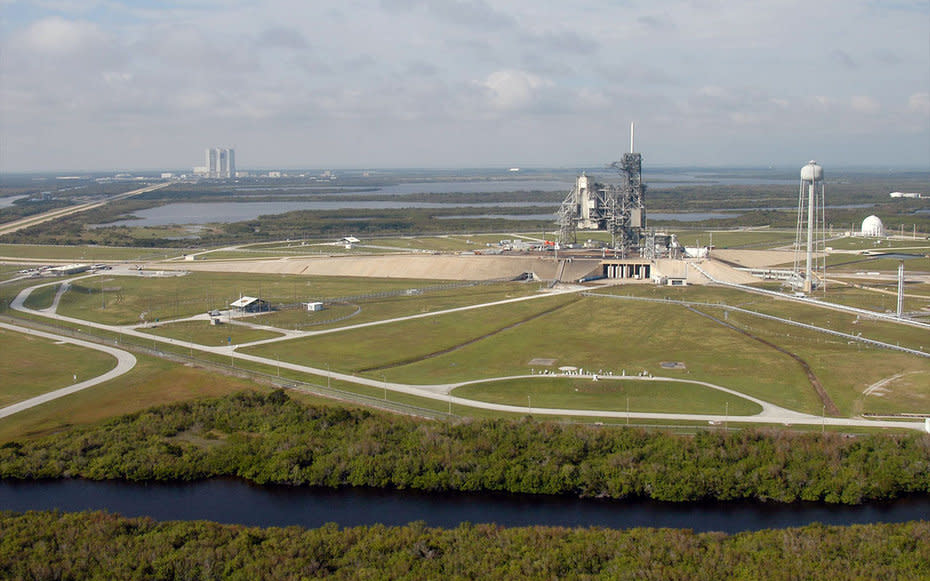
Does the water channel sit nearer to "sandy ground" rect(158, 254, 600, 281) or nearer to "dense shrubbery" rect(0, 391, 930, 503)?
"dense shrubbery" rect(0, 391, 930, 503)

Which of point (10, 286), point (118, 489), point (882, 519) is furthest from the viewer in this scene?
point (10, 286)

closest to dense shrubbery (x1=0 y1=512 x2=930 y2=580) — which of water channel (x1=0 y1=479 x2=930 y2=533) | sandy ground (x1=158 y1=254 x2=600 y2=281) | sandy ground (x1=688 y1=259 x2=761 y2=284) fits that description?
water channel (x1=0 y1=479 x2=930 y2=533)

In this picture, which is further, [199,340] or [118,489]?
[199,340]

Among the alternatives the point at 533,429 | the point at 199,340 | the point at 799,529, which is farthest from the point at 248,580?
the point at 199,340

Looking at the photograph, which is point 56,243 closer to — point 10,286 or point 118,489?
point 10,286

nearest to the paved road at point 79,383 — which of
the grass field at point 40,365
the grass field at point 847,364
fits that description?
the grass field at point 40,365

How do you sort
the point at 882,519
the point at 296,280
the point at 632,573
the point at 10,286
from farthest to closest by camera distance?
the point at 296,280 → the point at 10,286 → the point at 882,519 → the point at 632,573

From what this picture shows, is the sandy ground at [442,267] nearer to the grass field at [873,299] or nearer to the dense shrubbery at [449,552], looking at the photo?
the grass field at [873,299]

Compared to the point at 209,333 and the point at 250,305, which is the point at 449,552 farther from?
the point at 250,305
